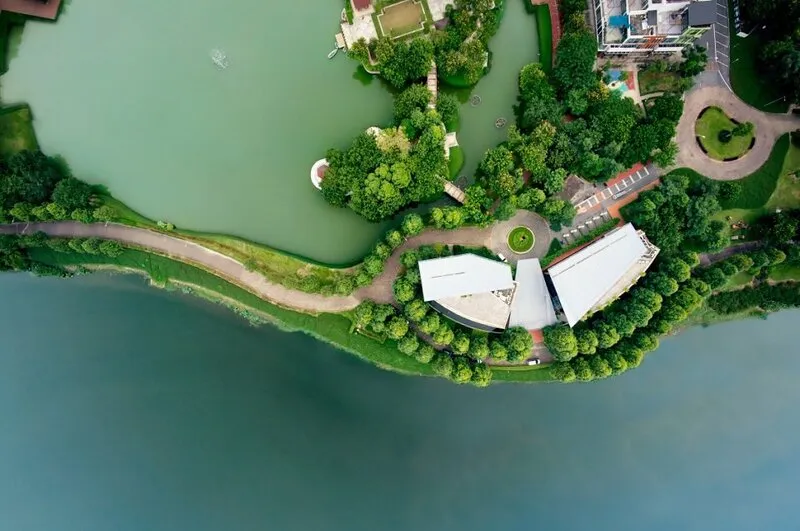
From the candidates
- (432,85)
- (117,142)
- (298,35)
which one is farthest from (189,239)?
(432,85)

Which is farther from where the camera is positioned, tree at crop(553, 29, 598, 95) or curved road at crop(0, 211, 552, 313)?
curved road at crop(0, 211, 552, 313)

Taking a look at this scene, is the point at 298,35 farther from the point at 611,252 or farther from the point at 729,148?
the point at 729,148

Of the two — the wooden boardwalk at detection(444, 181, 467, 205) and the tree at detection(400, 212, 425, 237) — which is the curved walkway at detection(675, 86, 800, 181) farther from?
the tree at detection(400, 212, 425, 237)

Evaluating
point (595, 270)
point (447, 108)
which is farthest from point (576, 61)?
point (595, 270)

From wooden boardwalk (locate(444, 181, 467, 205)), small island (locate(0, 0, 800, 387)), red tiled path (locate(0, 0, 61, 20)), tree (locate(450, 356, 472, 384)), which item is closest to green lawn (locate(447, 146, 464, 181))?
small island (locate(0, 0, 800, 387))

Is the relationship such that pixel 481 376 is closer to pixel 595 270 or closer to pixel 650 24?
pixel 595 270

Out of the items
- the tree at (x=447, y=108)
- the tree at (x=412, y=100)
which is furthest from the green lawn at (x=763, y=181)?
the tree at (x=412, y=100)
